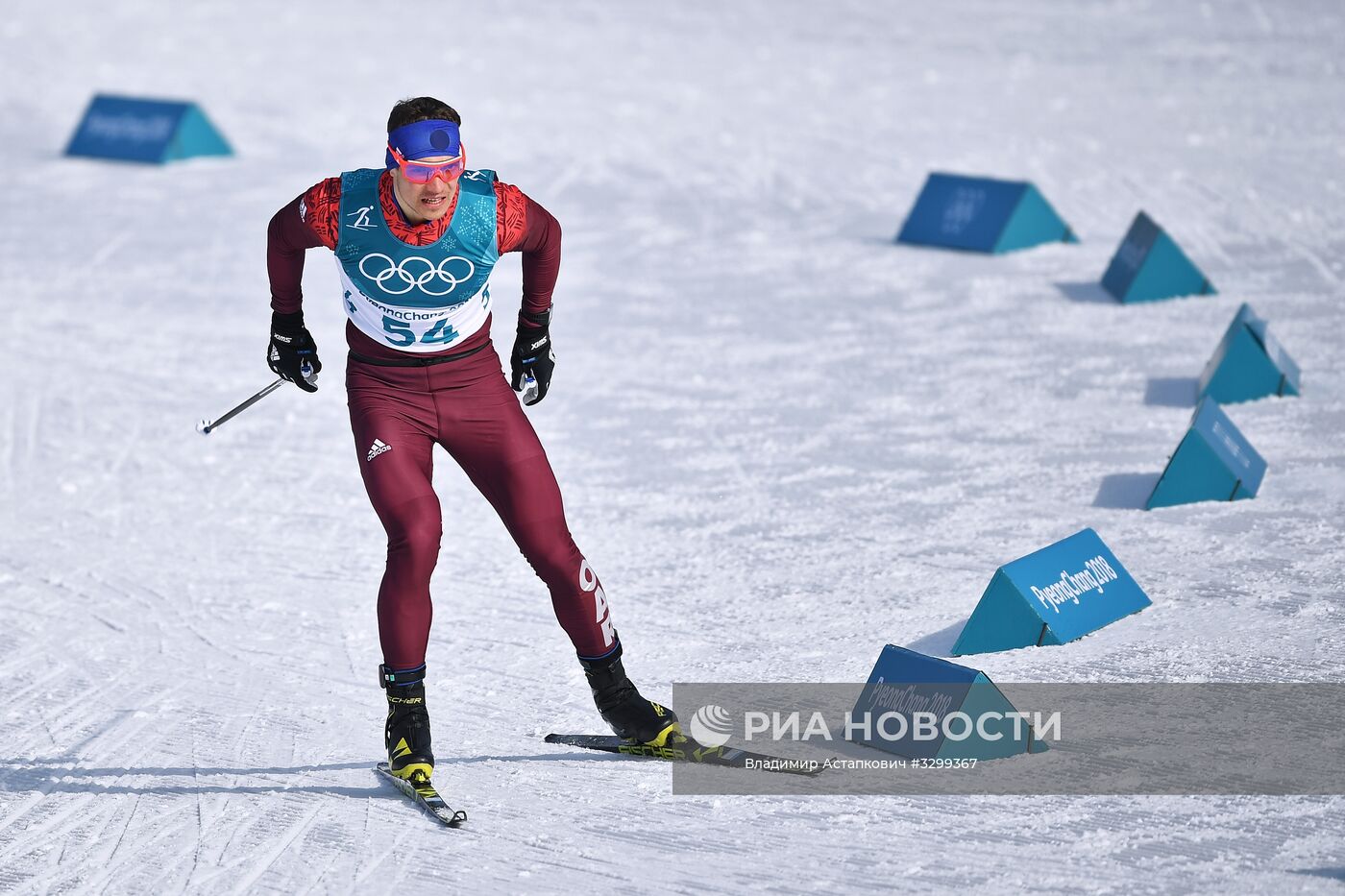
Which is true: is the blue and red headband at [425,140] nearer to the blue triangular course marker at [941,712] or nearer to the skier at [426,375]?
the skier at [426,375]

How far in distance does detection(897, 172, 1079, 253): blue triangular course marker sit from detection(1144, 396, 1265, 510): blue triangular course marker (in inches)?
184

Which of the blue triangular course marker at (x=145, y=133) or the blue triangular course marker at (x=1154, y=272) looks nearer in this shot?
the blue triangular course marker at (x=1154, y=272)

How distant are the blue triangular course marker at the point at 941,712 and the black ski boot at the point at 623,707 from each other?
23.5 inches

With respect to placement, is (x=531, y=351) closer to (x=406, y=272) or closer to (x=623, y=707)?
(x=406, y=272)

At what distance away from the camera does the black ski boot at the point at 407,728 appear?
15.4 ft

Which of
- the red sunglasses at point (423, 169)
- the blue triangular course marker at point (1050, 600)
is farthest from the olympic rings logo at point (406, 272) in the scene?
the blue triangular course marker at point (1050, 600)

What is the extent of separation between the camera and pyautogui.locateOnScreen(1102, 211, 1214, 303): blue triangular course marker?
10.2m

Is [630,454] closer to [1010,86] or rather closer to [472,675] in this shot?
[472,675]

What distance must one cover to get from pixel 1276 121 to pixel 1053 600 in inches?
413

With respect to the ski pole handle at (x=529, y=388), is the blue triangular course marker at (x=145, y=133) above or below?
below

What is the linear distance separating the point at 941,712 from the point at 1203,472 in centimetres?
268

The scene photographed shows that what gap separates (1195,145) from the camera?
1407 cm

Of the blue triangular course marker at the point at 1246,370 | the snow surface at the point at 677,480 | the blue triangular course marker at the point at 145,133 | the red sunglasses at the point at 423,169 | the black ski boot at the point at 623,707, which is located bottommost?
the blue triangular course marker at the point at 145,133

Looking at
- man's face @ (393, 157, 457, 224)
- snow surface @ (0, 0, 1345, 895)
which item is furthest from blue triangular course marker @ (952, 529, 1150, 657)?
man's face @ (393, 157, 457, 224)
